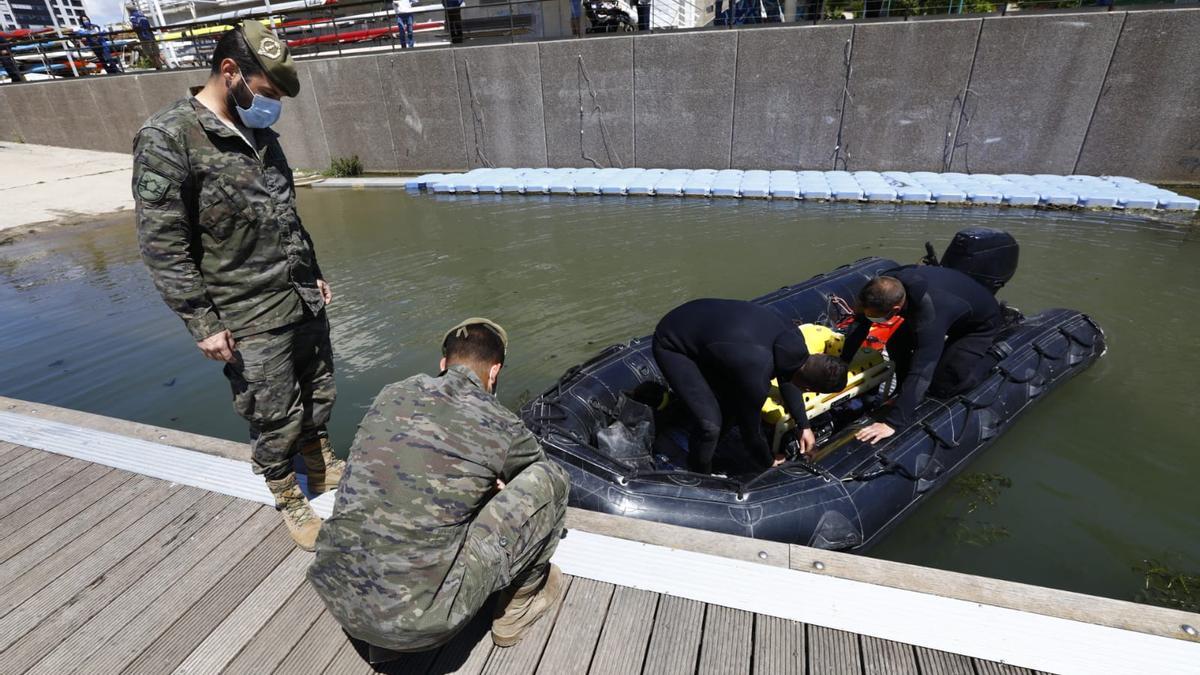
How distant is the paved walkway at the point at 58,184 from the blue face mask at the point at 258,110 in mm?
12525

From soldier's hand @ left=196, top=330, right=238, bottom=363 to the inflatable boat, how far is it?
1.46 meters

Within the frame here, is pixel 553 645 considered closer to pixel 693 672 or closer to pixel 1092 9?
pixel 693 672

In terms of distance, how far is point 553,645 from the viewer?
1838 millimetres

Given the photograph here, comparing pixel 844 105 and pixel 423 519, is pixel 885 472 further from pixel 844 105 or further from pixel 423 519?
pixel 844 105

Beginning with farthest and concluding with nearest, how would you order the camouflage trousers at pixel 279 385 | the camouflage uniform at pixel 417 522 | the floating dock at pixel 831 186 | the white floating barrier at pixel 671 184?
the white floating barrier at pixel 671 184, the floating dock at pixel 831 186, the camouflage trousers at pixel 279 385, the camouflage uniform at pixel 417 522

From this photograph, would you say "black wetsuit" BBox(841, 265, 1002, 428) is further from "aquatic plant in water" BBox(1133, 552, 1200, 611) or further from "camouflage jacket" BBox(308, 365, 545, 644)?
"camouflage jacket" BBox(308, 365, 545, 644)

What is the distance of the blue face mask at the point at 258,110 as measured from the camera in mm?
1967

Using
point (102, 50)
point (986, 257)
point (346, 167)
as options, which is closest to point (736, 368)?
point (986, 257)

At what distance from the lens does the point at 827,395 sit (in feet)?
11.2

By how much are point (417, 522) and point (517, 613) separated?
0.60m

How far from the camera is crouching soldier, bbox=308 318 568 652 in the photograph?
57.6 inches

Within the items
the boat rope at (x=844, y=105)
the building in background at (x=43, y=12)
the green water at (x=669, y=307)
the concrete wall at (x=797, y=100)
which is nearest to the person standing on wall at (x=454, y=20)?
the concrete wall at (x=797, y=100)

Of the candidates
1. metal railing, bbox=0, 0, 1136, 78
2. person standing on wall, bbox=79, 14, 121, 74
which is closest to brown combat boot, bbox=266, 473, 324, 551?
metal railing, bbox=0, 0, 1136, 78

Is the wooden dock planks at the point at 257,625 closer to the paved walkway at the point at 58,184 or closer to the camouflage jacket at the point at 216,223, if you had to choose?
the camouflage jacket at the point at 216,223
